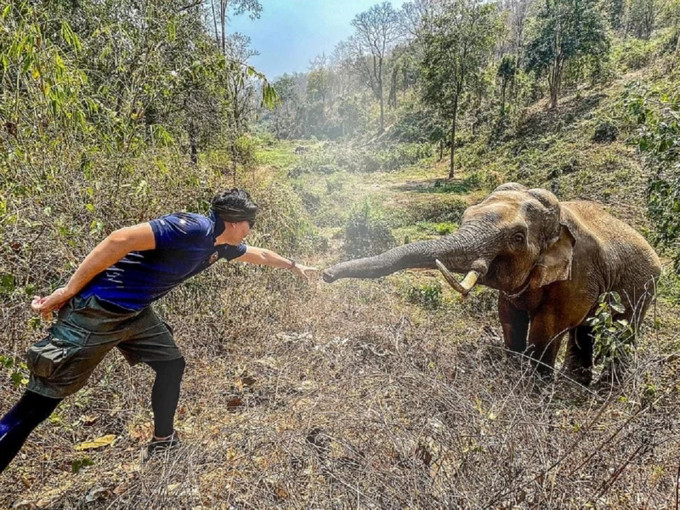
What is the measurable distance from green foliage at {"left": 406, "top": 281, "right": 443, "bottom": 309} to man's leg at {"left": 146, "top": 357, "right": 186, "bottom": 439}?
13.4 feet

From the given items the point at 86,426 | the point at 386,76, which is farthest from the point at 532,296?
the point at 386,76

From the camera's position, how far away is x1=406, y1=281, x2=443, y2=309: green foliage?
6134mm

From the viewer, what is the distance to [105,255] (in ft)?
6.65

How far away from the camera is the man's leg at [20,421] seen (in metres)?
2.06

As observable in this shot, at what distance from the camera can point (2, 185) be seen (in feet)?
9.78

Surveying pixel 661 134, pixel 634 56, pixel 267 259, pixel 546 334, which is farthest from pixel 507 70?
pixel 267 259

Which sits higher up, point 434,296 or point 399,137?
point 399,137

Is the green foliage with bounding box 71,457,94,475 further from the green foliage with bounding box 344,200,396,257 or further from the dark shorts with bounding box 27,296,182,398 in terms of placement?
the green foliage with bounding box 344,200,396,257

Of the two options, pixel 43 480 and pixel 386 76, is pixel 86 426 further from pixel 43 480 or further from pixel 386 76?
pixel 386 76

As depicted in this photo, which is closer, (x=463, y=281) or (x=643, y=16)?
(x=463, y=281)

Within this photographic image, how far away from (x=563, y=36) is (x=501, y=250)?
78.2 ft

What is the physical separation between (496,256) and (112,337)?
2.61 meters

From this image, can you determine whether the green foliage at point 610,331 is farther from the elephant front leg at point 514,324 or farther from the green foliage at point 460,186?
the green foliage at point 460,186

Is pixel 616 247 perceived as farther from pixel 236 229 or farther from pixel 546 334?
pixel 236 229
